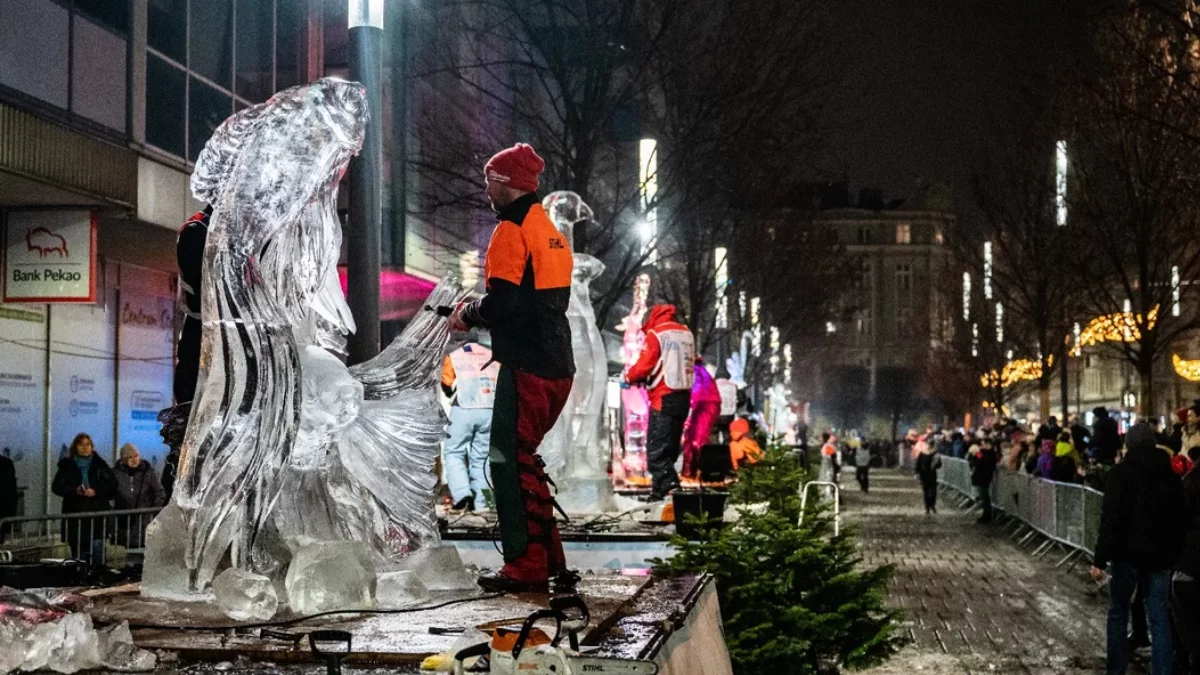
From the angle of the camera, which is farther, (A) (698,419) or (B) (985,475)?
(B) (985,475)

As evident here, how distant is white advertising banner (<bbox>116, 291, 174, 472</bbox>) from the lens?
2122cm

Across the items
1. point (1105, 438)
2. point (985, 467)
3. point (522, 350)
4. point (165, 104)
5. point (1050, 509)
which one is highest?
point (165, 104)

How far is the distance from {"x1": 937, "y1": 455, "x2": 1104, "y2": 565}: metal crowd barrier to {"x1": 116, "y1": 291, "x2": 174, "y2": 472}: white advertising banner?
12142 millimetres

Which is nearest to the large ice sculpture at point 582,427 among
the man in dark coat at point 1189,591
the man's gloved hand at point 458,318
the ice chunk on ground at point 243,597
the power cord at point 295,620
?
the man in dark coat at point 1189,591

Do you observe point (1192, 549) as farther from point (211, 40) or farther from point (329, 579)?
point (211, 40)

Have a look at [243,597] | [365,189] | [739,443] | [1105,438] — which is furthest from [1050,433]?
[243,597]

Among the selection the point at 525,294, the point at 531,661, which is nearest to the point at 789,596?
the point at 525,294

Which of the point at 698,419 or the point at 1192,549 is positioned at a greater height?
the point at 698,419

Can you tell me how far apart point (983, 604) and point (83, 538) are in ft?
31.3

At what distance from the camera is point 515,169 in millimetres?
7324

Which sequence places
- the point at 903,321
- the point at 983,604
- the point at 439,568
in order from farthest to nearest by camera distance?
the point at 903,321
the point at 983,604
the point at 439,568

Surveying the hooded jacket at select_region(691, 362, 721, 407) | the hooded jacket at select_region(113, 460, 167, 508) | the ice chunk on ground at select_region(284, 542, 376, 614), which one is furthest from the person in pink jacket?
the ice chunk on ground at select_region(284, 542, 376, 614)

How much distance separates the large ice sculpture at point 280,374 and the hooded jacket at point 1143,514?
6.45 m

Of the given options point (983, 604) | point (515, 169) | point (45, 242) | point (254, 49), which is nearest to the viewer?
point (515, 169)
